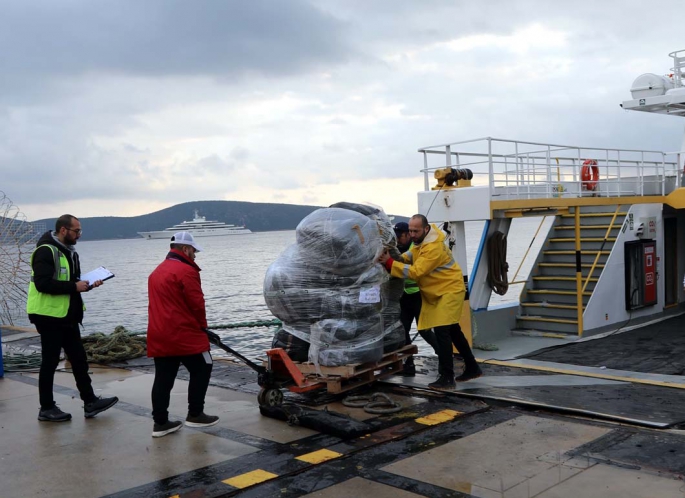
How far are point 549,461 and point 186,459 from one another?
275 centimetres

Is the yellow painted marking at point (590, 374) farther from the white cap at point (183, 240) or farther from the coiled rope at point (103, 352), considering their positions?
the white cap at point (183, 240)

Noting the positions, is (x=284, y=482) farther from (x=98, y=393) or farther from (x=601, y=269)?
(x=601, y=269)

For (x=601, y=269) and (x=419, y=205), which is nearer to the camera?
(x=419, y=205)

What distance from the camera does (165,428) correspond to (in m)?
6.12

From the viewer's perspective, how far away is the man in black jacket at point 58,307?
6.41 meters

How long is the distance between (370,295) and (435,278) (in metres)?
0.79

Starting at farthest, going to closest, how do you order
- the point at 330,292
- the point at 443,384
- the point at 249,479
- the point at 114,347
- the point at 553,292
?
the point at 553,292, the point at 114,347, the point at 443,384, the point at 330,292, the point at 249,479

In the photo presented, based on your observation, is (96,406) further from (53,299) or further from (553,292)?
(553,292)

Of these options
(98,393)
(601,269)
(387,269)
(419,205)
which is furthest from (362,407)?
(601,269)

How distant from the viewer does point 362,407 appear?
687 cm

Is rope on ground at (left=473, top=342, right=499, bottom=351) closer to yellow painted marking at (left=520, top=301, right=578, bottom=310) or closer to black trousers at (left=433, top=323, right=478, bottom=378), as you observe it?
yellow painted marking at (left=520, top=301, right=578, bottom=310)

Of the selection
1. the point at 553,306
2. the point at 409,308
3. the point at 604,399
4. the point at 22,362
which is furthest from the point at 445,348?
the point at 22,362

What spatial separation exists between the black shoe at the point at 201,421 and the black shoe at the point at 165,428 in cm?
13

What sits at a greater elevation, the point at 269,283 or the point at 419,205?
the point at 419,205
